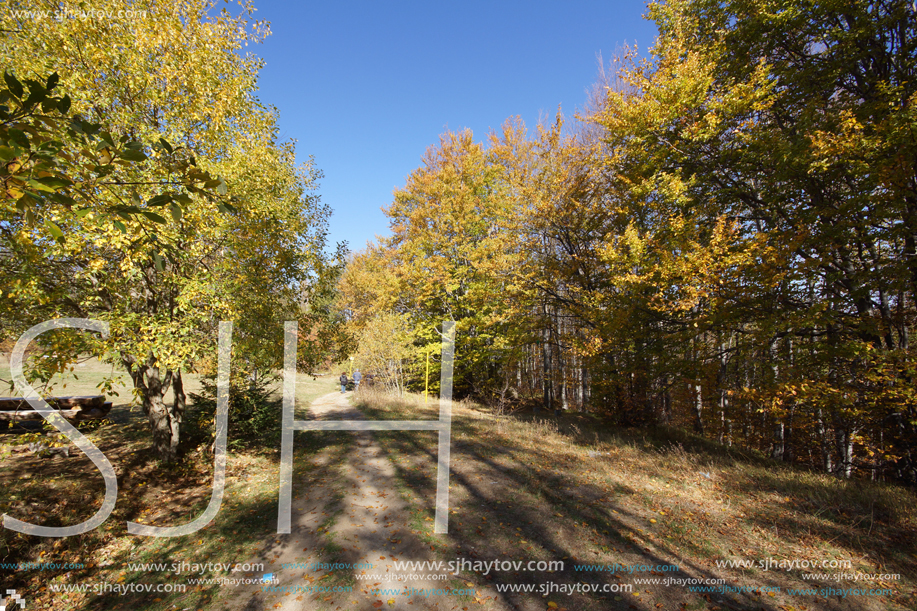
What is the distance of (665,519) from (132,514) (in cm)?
832

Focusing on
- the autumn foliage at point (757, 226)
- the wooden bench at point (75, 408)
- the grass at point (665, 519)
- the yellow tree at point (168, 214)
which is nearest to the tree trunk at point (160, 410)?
the yellow tree at point (168, 214)

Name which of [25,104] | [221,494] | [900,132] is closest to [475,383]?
[221,494]

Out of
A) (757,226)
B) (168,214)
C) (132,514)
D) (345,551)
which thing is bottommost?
(132,514)

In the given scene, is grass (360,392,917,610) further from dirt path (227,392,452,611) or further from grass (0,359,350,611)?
grass (0,359,350,611)

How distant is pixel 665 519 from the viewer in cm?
530

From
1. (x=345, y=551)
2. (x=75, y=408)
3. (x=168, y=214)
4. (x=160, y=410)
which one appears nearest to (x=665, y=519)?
(x=345, y=551)

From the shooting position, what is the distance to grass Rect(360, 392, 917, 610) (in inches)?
155

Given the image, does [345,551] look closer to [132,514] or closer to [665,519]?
[132,514]

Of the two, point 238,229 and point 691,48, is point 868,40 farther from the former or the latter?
point 238,229

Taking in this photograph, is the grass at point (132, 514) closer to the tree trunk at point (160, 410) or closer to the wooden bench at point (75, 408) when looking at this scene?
the tree trunk at point (160, 410)

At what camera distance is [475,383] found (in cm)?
1881

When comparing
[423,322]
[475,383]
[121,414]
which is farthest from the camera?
[475,383]

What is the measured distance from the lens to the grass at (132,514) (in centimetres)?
428

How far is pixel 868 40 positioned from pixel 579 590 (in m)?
10.7
